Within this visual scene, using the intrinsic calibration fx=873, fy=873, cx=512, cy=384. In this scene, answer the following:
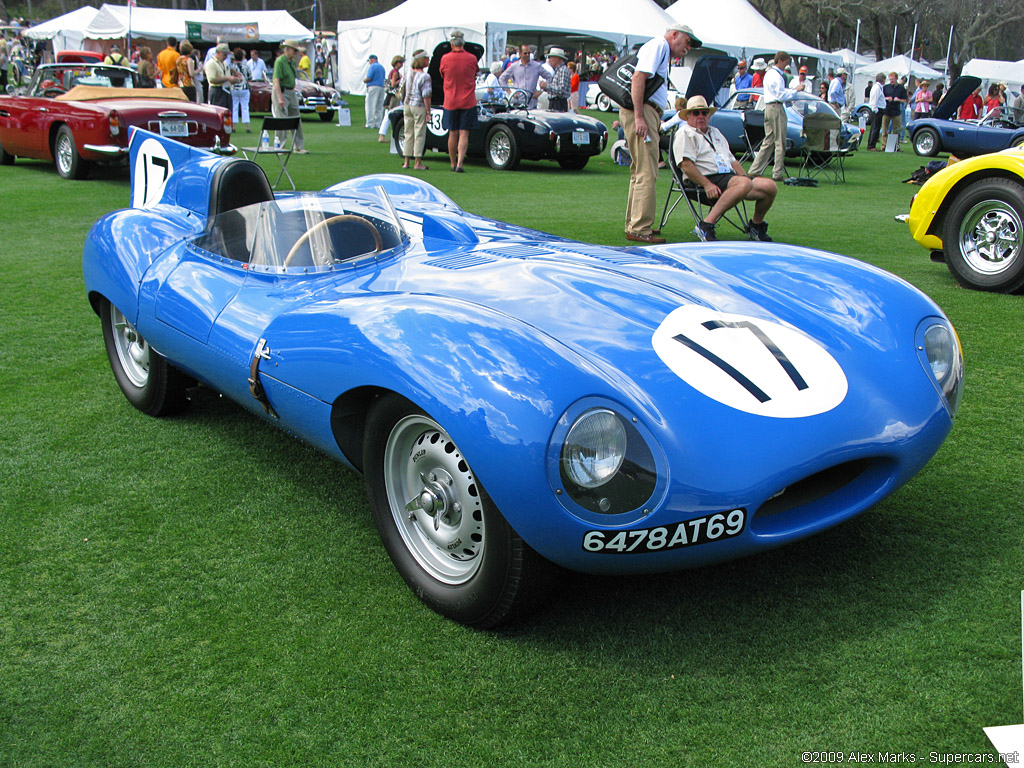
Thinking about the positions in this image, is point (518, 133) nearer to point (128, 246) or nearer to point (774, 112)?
point (774, 112)

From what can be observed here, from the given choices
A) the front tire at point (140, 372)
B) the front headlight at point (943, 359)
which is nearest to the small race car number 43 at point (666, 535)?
the front headlight at point (943, 359)

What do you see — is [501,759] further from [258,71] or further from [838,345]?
[258,71]

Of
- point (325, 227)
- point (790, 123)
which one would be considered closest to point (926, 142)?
point (790, 123)

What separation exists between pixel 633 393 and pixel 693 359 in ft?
0.83

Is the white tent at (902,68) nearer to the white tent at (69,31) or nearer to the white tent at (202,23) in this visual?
the white tent at (202,23)

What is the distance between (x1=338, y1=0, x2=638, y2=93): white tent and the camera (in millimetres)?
23828

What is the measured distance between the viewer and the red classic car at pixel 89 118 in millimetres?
10094

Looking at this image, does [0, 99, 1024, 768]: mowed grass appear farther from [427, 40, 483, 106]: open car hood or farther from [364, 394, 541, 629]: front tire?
[427, 40, 483, 106]: open car hood

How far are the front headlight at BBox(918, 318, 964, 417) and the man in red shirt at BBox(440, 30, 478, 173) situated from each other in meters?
9.63

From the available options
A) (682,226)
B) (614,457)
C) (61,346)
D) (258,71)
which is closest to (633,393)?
(614,457)

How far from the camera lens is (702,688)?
2.03 metres

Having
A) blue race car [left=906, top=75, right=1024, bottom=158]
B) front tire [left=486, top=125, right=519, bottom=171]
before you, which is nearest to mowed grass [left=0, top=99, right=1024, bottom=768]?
front tire [left=486, top=125, right=519, bottom=171]

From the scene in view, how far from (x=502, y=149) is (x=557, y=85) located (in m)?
5.20

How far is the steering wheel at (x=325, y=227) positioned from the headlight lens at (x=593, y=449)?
1.54m
